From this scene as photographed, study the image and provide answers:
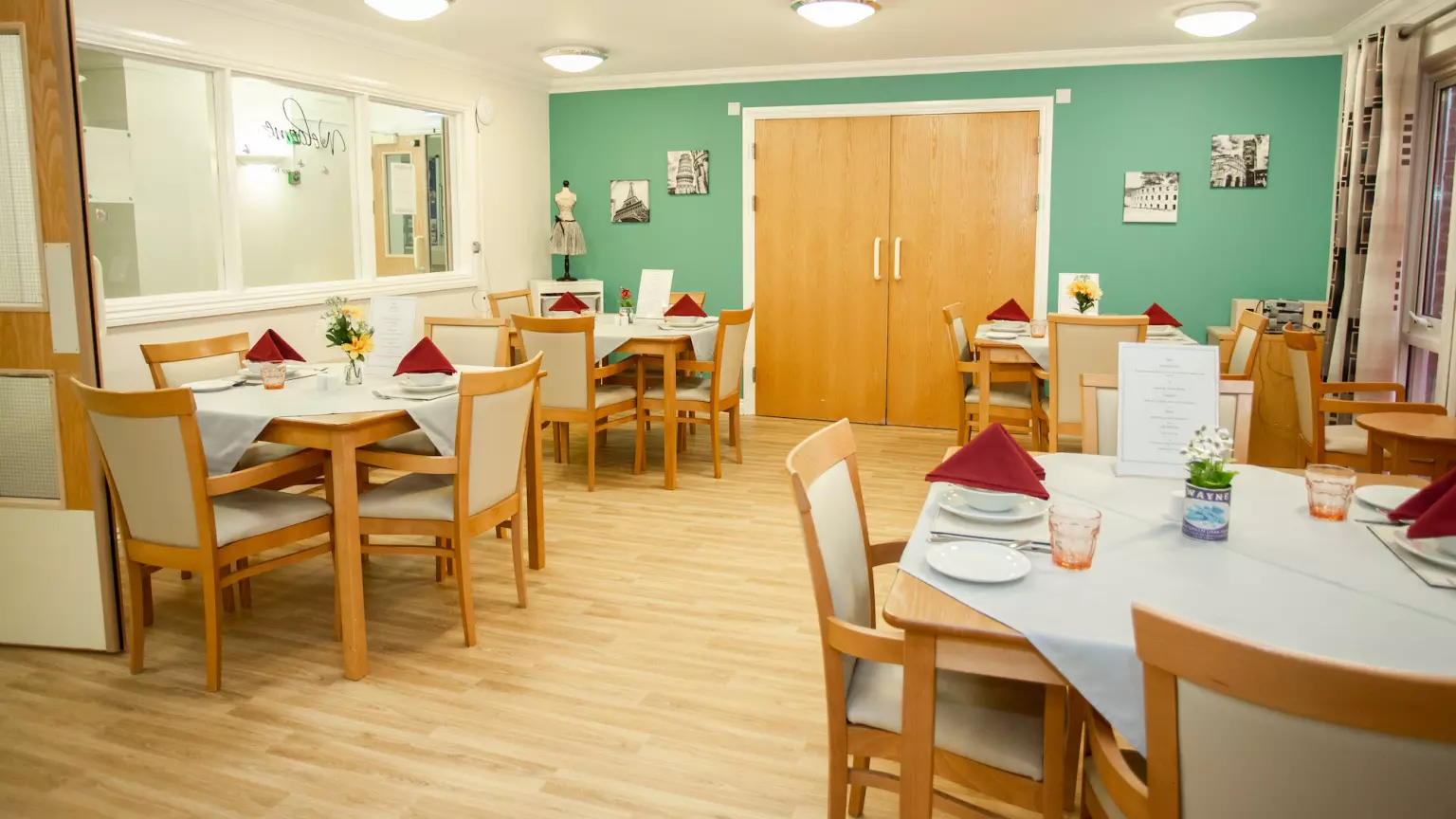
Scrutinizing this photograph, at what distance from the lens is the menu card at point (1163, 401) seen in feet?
7.26

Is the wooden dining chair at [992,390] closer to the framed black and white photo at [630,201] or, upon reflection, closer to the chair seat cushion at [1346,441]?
the chair seat cushion at [1346,441]

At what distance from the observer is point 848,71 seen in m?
6.64

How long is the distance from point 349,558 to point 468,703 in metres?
0.59

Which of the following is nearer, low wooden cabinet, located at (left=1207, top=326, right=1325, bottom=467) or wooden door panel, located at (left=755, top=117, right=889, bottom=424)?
low wooden cabinet, located at (left=1207, top=326, right=1325, bottom=467)

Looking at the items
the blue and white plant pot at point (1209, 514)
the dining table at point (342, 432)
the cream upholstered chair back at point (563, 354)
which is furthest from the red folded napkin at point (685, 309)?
the blue and white plant pot at point (1209, 514)

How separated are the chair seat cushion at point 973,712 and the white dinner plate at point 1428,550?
0.72 metres

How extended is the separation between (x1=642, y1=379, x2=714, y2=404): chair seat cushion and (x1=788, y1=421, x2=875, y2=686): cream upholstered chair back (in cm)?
312

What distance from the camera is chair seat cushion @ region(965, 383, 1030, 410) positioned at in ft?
16.7

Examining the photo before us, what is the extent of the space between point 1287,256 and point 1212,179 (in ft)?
2.19

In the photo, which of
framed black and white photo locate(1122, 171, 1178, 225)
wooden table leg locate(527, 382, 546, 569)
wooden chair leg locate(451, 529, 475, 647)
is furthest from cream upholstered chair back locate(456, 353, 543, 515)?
framed black and white photo locate(1122, 171, 1178, 225)

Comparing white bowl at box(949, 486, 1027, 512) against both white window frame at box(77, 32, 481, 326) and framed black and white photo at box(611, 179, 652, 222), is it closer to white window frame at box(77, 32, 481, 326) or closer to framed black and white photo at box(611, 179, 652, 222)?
white window frame at box(77, 32, 481, 326)

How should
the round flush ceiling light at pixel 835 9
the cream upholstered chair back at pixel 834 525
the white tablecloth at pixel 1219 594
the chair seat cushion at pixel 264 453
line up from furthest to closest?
the round flush ceiling light at pixel 835 9, the chair seat cushion at pixel 264 453, the cream upholstered chair back at pixel 834 525, the white tablecloth at pixel 1219 594

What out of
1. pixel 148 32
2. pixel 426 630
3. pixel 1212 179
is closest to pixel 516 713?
pixel 426 630

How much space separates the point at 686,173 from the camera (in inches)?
283
